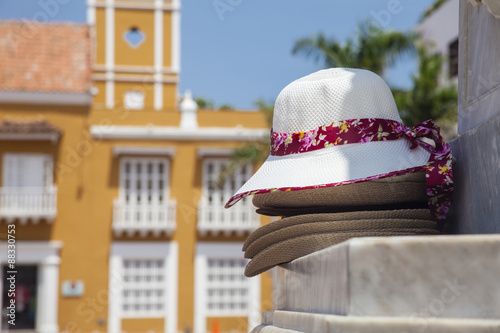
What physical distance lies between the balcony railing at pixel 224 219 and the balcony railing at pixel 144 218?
2.57 ft

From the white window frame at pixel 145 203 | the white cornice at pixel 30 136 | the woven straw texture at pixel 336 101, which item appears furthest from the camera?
the white window frame at pixel 145 203

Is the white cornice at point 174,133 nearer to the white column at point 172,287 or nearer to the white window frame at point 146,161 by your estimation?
the white window frame at point 146,161

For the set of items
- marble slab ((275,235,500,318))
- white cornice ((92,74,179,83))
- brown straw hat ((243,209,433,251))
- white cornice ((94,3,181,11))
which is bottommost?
marble slab ((275,235,500,318))

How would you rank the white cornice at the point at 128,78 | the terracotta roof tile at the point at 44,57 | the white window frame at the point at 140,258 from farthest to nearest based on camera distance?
the white cornice at the point at 128,78, the terracotta roof tile at the point at 44,57, the white window frame at the point at 140,258

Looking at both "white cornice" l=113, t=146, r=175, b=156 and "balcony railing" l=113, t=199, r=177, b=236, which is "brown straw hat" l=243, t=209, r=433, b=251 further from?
"white cornice" l=113, t=146, r=175, b=156

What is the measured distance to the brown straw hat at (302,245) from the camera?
204cm

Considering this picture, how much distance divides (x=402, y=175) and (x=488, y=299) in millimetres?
736

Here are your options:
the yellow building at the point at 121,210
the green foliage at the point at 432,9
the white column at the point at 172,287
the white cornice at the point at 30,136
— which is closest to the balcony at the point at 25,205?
the yellow building at the point at 121,210

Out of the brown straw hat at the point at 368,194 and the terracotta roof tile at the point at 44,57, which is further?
the terracotta roof tile at the point at 44,57

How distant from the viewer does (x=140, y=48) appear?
1134 inches

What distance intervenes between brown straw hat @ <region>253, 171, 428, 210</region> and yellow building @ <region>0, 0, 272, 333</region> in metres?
19.2

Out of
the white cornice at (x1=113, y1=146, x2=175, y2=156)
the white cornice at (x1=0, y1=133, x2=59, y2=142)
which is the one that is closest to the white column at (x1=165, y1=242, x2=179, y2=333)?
the white cornice at (x1=113, y1=146, x2=175, y2=156)

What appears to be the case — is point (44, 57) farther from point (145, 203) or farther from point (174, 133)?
point (145, 203)

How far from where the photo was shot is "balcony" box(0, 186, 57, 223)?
A: 2133 cm
